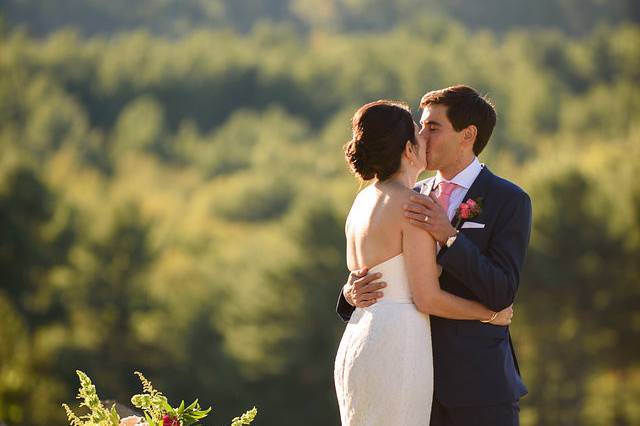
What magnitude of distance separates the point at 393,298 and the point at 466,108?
783mm

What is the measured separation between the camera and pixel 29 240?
38094 mm

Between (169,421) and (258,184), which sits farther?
(258,184)

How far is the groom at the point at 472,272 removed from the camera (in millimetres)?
3924

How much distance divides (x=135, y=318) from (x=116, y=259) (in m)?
2.41

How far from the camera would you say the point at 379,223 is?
13.3ft

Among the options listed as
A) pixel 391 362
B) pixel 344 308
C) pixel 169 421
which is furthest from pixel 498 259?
pixel 169 421

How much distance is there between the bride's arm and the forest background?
1099cm

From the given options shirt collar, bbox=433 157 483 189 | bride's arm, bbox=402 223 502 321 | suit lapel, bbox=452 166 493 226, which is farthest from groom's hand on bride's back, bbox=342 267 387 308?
shirt collar, bbox=433 157 483 189

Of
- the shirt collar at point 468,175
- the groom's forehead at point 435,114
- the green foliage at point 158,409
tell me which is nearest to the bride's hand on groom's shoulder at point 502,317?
the shirt collar at point 468,175

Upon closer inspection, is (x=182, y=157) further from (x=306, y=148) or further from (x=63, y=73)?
(x=63, y=73)

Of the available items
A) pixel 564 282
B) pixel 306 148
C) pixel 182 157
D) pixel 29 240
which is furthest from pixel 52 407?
pixel 182 157

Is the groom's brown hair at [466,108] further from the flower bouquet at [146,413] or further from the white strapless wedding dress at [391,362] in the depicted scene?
the flower bouquet at [146,413]

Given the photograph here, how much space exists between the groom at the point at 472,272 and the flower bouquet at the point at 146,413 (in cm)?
86

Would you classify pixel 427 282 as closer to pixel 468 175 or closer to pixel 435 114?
pixel 468 175
